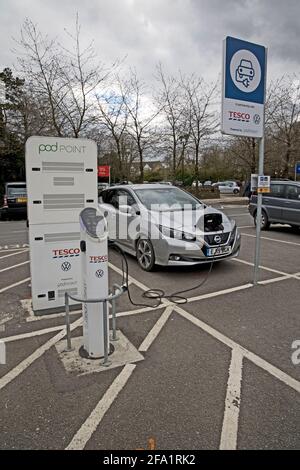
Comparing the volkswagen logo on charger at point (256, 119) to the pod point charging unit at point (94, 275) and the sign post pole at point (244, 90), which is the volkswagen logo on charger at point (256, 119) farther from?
the pod point charging unit at point (94, 275)

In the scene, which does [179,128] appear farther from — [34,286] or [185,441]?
[185,441]

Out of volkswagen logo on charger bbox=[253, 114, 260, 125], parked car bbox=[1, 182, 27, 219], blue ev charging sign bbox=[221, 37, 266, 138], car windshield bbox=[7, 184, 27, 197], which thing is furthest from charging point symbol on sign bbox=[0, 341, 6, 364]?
car windshield bbox=[7, 184, 27, 197]

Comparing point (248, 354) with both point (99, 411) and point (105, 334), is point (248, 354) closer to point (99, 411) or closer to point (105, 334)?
point (105, 334)

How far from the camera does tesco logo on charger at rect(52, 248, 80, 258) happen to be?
12.9ft

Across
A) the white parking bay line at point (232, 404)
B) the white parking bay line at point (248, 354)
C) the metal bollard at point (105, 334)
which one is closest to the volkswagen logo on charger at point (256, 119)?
the white parking bay line at point (248, 354)

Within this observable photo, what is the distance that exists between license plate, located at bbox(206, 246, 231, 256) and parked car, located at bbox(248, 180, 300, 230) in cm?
494

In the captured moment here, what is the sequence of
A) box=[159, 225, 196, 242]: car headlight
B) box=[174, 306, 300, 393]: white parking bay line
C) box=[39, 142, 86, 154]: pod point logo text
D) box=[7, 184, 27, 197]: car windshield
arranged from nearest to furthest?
box=[174, 306, 300, 393]: white parking bay line < box=[39, 142, 86, 154]: pod point logo text < box=[159, 225, 196, 242]: car headlight < box=[7, 184, 27, 197]: car windshield

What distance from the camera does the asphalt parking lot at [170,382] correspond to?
2094 mm

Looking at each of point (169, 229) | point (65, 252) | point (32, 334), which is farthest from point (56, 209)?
point (169, 229)

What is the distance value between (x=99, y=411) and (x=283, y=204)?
9047mm

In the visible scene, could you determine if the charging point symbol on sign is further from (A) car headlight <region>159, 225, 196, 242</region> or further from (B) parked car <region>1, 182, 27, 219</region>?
(B) parked car <region>1, 182, 27, 219</region>

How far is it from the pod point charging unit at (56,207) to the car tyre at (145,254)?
1.76 metres

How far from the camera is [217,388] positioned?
2.56m
